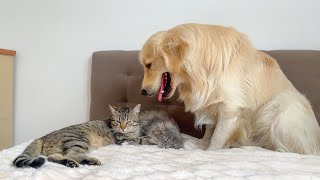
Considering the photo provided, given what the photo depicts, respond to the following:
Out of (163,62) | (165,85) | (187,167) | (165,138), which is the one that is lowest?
(165,138)

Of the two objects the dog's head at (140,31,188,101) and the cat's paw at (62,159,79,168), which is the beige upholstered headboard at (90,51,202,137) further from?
the cat's paw at (62,159,79,168)

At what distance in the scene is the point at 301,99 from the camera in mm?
1429

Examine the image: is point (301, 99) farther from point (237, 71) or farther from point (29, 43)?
point (29, 43)

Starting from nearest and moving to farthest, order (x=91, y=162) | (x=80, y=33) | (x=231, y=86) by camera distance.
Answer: (x=91, y=162) → (x=231, y=86) → (x=80, y=33)

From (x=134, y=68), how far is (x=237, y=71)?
720 millimetres

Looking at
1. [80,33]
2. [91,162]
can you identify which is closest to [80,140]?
[91,162]

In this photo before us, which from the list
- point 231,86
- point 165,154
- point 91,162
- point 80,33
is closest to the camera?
point 91,162

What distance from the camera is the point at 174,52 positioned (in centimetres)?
139

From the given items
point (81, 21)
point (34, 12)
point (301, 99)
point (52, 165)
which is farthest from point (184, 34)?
point (34, 12)

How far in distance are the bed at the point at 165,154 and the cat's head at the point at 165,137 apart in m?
0.06

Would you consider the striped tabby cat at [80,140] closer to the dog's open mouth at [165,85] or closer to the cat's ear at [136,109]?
the cat's ear at [136,109]

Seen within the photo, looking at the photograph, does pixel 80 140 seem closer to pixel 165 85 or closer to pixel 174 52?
pixel 165 85

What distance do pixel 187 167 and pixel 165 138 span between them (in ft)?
1.63

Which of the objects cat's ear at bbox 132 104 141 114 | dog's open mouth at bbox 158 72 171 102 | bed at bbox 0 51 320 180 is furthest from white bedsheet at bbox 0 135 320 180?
cat's ear at bbox 132 104 141 114
